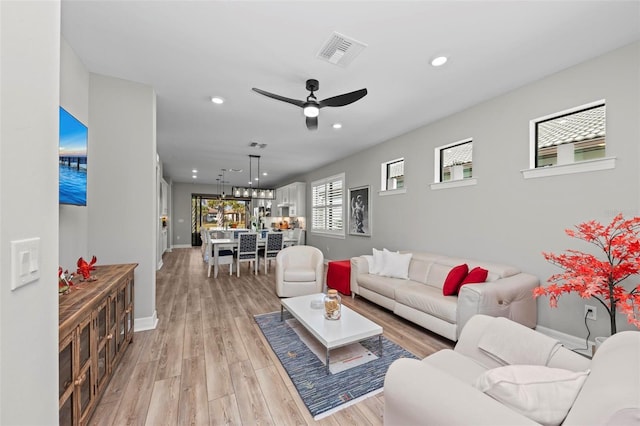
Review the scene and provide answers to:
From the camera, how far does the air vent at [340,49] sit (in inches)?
84.4

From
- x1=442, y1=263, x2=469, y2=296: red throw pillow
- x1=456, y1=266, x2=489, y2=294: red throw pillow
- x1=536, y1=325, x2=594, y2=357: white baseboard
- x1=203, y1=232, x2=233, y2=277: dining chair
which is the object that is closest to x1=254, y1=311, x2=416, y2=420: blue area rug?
x1=442, y1=263, x2=469, y2=296: red throw pillow

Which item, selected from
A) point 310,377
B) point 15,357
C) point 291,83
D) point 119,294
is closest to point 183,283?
point 119,294

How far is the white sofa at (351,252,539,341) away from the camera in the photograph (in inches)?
98.7

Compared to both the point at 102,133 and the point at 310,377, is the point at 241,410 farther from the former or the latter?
the point at 102,133

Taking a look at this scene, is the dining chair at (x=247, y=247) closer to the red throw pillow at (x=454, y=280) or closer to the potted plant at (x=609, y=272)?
the red throw pillow at (x=454, y=280)

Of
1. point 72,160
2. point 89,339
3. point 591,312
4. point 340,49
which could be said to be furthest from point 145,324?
point 591,312

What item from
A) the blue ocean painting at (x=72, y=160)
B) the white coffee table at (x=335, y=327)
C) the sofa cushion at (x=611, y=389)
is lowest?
the white coffee table at (x=335, y=327)

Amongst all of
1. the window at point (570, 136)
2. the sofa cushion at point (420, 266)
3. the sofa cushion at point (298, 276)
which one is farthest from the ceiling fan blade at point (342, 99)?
the sofa cushion at point (298, 276)

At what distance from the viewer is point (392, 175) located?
16.9ft

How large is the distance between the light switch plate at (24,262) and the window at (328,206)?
19.3ft

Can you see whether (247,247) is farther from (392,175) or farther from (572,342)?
(572,342)

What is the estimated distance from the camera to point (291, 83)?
286 centimetres

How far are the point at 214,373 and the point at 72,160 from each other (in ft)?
6.76

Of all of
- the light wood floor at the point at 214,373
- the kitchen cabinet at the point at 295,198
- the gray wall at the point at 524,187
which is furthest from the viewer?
the kitchen cabinet at the point at 295,198
